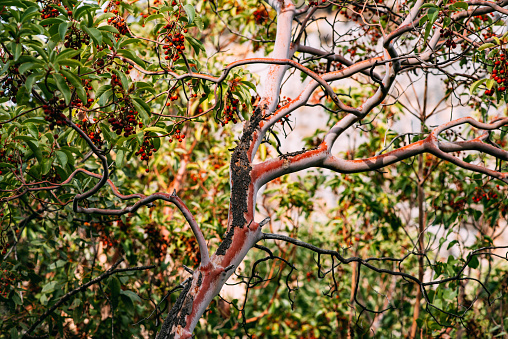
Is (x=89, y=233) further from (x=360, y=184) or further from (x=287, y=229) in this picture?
(x=360, y=184)

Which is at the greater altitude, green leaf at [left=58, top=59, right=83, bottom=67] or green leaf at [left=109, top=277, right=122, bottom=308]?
green leaf at [left=58, top=59, right=83, bottom=67]

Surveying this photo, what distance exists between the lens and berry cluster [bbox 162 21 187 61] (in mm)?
2113

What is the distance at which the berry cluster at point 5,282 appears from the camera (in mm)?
2770

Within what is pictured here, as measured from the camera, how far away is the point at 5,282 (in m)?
2.78

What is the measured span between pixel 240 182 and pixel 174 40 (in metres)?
0.73

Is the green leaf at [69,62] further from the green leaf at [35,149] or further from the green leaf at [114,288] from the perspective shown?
the green leaf at [114,288]

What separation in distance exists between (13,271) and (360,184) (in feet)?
8.38

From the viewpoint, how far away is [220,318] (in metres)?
4.37

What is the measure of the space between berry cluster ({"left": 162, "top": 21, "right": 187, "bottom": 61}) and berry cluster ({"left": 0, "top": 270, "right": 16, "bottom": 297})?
5.56ft

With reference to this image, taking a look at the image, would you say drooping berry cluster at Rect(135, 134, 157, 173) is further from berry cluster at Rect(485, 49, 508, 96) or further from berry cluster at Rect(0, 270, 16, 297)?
berry cluster at Rect(485, 49, 508, 96)

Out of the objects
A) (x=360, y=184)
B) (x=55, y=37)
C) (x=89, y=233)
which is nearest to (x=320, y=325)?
(x=360, y=184)

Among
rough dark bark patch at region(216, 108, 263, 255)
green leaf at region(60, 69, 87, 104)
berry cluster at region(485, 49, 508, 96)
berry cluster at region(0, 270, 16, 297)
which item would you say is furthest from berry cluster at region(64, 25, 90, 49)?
berry cluster at region(485, 49, 508, 96)

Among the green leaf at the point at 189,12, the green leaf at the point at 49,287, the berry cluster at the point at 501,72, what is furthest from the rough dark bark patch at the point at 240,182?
the green leaf at the point at 49,287

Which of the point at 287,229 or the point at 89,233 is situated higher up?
the point at 287,229
